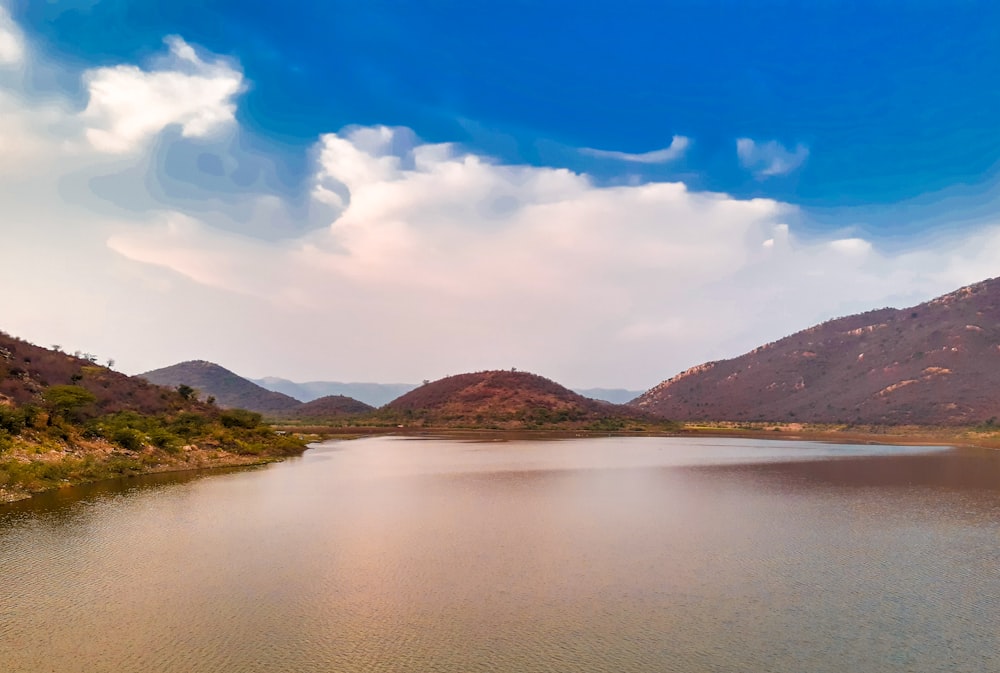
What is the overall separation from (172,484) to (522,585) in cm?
2485

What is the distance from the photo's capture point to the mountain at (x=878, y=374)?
114 metres

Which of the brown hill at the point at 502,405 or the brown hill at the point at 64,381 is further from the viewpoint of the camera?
the brown hill at the point at 502,405

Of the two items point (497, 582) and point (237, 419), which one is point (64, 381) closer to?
point (237, 419)

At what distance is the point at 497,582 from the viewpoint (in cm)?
1472

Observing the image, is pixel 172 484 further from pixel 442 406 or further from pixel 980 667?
pixel 442 406

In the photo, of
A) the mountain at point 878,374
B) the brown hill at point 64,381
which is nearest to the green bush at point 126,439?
the brown hill at point 64,381

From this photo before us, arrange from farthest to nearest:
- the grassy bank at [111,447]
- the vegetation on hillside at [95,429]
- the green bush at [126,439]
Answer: the green bush at [126,439] < the vegetation on hillside at [95,429] < the grassy bank at [111,447]

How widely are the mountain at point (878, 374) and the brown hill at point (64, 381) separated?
396ft

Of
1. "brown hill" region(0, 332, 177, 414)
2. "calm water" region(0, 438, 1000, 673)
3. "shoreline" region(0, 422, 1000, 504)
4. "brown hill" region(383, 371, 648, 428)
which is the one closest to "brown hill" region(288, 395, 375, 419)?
"brown hill" region(383, 371, 648, 428)

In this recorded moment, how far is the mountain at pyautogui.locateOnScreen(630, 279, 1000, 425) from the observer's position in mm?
113938

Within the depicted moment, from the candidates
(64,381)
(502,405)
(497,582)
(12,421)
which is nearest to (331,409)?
(502,405)

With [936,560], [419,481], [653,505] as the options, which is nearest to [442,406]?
A: [419,481]

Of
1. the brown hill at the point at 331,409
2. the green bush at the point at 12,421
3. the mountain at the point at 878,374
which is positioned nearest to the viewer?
the green bush at the point at 12,421

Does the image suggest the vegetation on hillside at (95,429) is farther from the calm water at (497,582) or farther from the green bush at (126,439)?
the calm water at (497,582)
